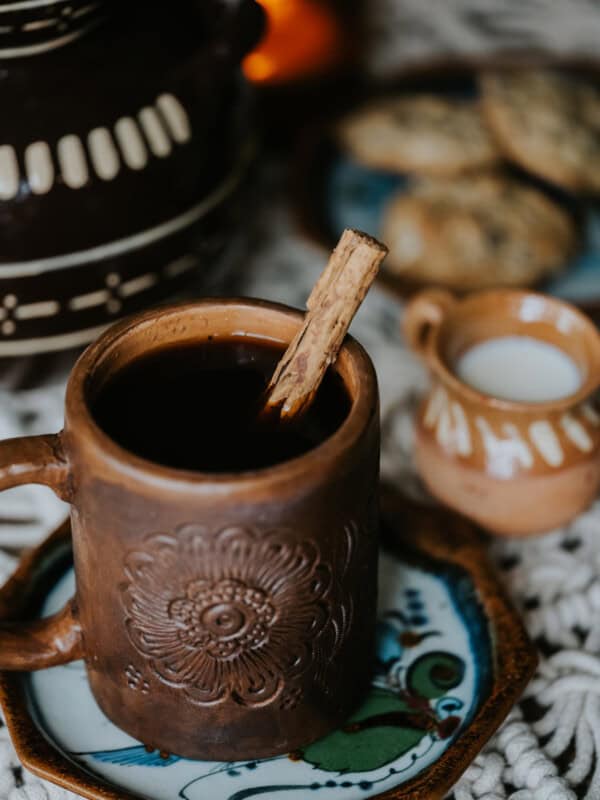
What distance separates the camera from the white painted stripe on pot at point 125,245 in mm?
709

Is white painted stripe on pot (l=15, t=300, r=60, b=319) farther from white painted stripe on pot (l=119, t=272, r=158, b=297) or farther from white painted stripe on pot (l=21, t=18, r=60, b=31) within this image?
white painted stripe on pot (l=21, t=18, r=60, b=31)

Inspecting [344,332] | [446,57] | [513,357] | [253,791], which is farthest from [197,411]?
[446,57]

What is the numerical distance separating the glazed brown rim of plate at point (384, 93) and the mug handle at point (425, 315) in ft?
0.20

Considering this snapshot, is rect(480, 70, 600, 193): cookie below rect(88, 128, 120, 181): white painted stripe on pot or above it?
below

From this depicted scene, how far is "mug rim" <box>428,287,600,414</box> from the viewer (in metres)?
0.68

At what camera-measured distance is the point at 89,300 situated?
0.74m

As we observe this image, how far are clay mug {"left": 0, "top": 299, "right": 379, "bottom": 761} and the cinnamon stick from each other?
15 millimetres

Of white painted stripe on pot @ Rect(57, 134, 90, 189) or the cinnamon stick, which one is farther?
white painted stripe on pot @ Rect(57, 134, 90, 189)

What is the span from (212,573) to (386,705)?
0.17 meters

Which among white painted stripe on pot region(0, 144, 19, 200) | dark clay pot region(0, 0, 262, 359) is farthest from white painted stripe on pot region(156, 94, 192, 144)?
white painted stripe on pot region(0, 144, 19, 200)

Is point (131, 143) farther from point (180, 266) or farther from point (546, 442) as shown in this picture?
point (546, 442)

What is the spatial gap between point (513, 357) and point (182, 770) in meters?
0.37

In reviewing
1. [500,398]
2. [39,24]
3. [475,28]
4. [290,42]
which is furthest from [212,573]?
[475,28]

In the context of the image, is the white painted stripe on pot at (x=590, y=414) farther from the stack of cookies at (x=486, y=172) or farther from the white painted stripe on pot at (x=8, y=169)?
the white painted stripe on pot at (x=8, y=169)
